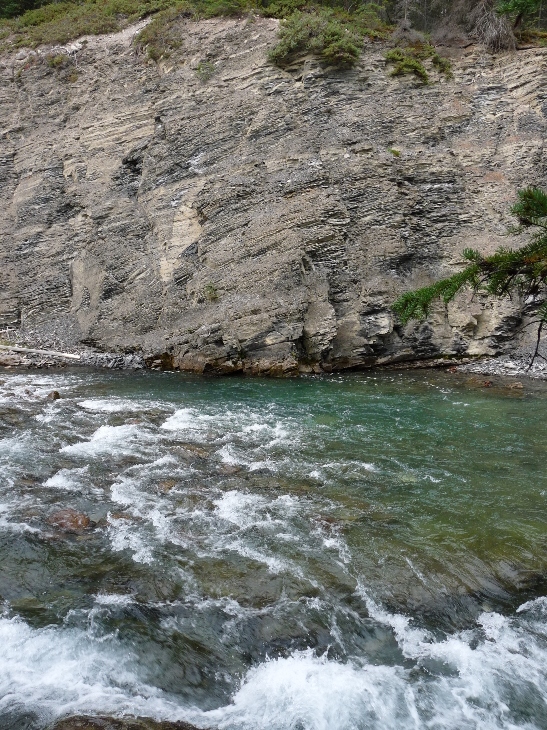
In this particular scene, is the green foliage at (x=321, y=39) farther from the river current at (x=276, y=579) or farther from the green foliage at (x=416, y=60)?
the river current at (x=276, y=579)

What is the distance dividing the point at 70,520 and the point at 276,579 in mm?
3114

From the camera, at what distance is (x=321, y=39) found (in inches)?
821

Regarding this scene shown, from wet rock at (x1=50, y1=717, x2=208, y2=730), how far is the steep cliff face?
14.2 metres

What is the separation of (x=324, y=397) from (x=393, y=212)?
31.9 feet

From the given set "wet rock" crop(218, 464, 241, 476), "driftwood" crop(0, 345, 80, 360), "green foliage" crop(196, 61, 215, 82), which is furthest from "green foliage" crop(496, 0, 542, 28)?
"driftwood" crop(0, 345, 80, 360)

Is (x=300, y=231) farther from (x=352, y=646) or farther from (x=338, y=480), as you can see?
(x=352, y=646)

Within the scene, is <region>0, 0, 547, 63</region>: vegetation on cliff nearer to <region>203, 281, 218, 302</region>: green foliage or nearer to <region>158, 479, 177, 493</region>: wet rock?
<region>203, 281, 218, 302</region>: green foliage

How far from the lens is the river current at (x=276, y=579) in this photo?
385cm

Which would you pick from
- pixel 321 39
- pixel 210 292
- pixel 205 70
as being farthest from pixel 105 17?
pixel 210 292

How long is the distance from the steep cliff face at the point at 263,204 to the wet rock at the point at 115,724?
1417 cm

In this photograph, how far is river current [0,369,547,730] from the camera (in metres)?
3.85

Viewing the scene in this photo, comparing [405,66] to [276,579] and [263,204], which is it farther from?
[276,579]

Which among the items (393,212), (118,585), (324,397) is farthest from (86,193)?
(118,585)

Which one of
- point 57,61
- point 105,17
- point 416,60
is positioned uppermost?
point 105,17
